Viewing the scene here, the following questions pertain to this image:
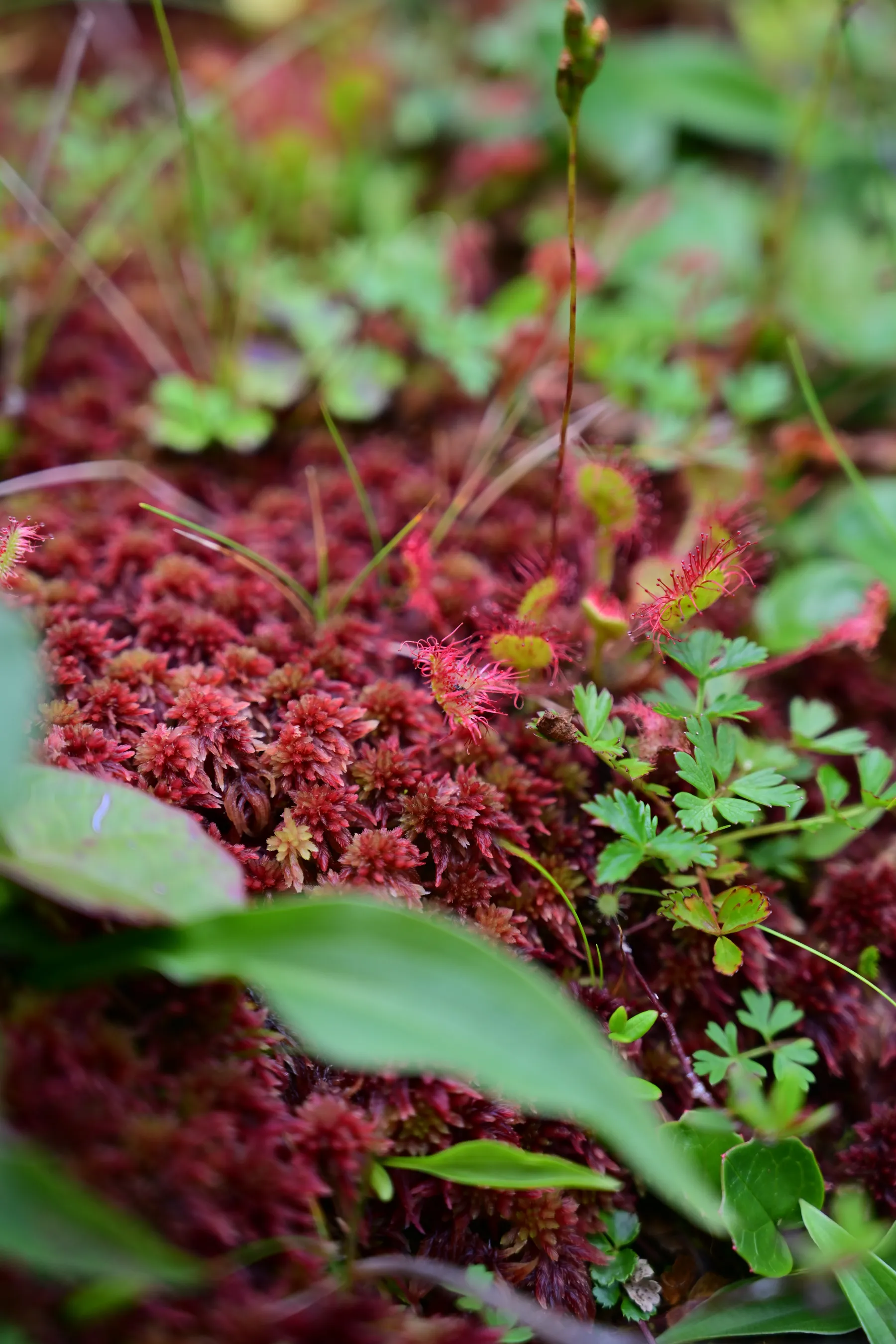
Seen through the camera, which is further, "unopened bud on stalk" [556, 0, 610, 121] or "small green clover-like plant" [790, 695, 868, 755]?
"small green clover-like plant" [790, 695, 868, 755]

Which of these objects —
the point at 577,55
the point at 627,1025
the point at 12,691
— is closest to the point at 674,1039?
the point at 627,1025

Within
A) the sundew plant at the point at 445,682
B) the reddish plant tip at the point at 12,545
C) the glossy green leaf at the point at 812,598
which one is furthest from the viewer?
the glossy green leaf at the point at 812,598

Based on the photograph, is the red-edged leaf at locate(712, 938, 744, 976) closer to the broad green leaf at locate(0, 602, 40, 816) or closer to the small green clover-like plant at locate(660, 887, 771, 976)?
the small green clover-like plant at locate(660, 887, 771, 976)

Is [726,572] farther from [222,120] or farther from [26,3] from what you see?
[26,3]

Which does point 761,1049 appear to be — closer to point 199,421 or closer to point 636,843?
point 636,843

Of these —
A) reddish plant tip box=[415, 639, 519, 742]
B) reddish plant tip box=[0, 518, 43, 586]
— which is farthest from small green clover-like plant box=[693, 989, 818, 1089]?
reddish plant tip box=[0, 518, 43, 586]

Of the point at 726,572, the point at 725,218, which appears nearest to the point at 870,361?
the point at 725,218

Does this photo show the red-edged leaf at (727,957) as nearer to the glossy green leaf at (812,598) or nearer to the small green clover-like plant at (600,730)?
the small green clover-like plant at (600,730)

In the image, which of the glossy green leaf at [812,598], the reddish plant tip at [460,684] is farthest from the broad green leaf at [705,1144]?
the glossy green leaf at [812,598]
